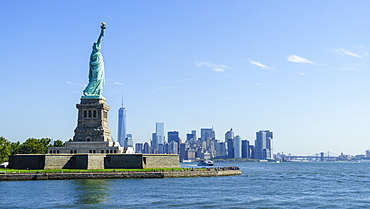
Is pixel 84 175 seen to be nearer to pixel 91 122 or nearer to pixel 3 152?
pixel 91 122

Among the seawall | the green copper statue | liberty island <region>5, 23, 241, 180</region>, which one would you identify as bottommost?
the seawall

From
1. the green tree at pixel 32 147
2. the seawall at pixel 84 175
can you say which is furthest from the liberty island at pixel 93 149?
the green tree at pixel 32 147

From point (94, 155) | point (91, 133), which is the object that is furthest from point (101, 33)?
point (94, 155)

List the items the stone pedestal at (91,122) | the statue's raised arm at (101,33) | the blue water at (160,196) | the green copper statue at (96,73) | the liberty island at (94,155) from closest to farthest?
the blue water at (160,196), the liberty island at (94,155), the stone pedestal at (91,122), the green copper statue at (96,73), the statue's raised arm at (101,33)

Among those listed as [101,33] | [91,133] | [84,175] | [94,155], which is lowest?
[84,175]

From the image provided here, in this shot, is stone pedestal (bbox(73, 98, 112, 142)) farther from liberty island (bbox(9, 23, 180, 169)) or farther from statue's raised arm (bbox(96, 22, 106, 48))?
statue's raised arm (bbox(96, 22, 106, 48))

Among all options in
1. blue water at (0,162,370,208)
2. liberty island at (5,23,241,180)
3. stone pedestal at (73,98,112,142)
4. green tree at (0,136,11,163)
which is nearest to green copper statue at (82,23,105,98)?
liberty island at (5,23,241,180)

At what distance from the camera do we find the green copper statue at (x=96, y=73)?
93.3 meters

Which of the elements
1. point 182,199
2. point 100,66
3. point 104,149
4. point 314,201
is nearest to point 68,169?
point 104,149

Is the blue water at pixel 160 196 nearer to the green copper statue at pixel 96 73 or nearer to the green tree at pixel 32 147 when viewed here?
the green copper statue at pixel 96 73

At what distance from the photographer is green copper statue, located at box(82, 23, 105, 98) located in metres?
93.3

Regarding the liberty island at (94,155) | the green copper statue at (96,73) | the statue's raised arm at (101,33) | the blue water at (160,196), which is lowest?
the blue water at (160,196)

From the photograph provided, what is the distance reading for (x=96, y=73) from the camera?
9494 centimetres

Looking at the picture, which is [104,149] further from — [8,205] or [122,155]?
[8,205]
